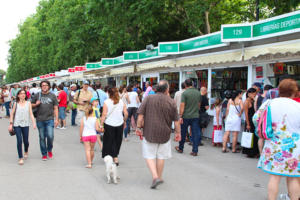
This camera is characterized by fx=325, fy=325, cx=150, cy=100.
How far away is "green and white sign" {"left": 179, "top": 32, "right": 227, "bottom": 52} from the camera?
382 inches

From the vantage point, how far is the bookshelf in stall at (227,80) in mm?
9633

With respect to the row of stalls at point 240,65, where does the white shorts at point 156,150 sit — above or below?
below

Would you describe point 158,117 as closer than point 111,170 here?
Yes

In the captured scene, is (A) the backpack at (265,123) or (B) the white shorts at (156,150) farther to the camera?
(B) the white shorts at (156,150)

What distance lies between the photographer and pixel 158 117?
17.2 feet

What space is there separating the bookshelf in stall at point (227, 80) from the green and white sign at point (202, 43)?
92 cm

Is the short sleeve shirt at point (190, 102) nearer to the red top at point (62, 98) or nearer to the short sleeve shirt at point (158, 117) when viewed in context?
the short sleeve shirt at point (158, 117)

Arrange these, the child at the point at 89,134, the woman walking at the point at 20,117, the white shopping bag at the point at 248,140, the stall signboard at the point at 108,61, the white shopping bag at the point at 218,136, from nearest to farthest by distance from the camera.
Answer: the child at the point at 89,134
the woman walking at the point at 20,117
the white shopping bag at the point at 248,140
the white shopping bag at the point at 218,136
the stall signboard at the point at 108,61

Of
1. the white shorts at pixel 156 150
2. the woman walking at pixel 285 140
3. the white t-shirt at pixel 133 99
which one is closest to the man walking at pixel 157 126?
the white shorts at pixel 156 150

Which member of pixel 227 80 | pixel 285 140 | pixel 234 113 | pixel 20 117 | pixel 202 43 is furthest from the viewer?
pixel 202 43

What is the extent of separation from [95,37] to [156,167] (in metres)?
24.6

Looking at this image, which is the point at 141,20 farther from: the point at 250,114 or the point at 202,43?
the point at 250,114

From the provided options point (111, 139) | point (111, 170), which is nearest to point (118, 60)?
point (111, 139)

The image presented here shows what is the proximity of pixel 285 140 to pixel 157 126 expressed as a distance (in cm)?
199
